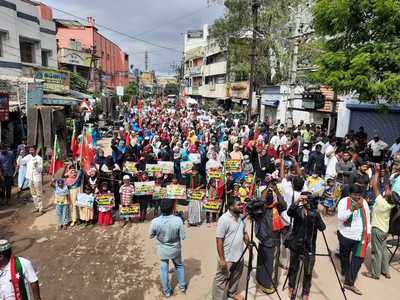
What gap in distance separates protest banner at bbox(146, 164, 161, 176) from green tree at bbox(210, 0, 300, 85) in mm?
16457

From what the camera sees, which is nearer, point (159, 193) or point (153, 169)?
point (159, 193)

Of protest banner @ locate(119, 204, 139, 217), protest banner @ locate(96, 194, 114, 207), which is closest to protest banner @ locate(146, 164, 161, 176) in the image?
protest banner @ locate(119, 204, 139, 217)

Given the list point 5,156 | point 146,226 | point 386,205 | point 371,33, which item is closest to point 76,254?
point 146,226

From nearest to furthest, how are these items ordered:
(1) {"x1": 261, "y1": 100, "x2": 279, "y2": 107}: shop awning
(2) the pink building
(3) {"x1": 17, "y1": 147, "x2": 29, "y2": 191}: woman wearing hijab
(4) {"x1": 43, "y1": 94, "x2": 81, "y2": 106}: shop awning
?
(3) {"x1": 17, "y1": 147, "x2": 29, "y2": 191}: woman wearing hijab → (4) {"x1": 43, "y1": 94, "x2": 81, "y2": 106}: shop awning → (1) {"x1": 261, "y1": 100, "x2": 279, "y2": 107}: shop awning → (2) the pink building

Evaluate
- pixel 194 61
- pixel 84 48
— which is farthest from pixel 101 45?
pixel 194 61

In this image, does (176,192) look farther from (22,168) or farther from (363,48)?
(363,48)

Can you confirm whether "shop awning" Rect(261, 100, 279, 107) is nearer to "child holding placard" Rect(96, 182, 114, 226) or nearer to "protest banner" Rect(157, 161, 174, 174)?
"protest banner" Rect(157, 161, 174, 174)

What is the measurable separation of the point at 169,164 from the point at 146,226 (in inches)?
73.3

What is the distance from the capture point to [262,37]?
2267 cm

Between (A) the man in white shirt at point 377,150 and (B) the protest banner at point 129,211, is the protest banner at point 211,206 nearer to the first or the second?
(B) the protest banner at point 129,211

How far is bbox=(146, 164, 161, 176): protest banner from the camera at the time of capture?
337 inches

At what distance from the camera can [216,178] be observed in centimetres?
803

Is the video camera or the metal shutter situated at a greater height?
the metal shutter

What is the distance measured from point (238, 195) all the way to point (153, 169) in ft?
8.92
